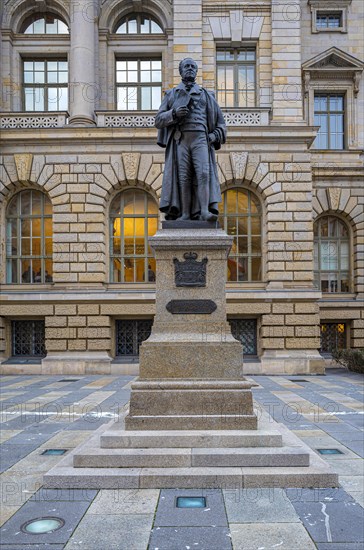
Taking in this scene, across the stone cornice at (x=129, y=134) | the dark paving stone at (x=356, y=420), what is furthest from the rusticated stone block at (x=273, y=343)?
the dark paving stone at (x=356, y=420)

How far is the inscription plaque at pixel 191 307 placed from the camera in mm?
7898

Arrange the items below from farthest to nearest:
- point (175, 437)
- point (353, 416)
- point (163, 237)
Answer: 1. point (353, 416)
2. point (163, 237)
3. point (175, 437)

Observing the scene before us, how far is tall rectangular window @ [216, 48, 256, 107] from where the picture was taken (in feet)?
75.1

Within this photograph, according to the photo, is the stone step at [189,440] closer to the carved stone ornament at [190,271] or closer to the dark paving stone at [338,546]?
the dark paving stone at [338,546]

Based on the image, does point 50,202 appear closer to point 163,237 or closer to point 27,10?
point 27,10

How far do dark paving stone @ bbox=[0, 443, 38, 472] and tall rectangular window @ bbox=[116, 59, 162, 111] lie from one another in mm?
18545

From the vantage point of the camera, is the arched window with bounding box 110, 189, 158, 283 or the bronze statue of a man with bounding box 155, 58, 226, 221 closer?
the bronze statue of a man with bounding box 155, 58, 226, 221

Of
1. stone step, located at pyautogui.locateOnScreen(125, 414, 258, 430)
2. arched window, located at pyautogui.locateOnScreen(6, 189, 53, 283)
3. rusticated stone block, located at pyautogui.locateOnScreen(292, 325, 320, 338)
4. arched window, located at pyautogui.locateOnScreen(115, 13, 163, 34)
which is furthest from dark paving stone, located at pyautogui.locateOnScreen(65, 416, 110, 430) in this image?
arched window, located at pyautogui.locateOnScreen(115, 13, 163, 34)

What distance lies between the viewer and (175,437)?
682cm

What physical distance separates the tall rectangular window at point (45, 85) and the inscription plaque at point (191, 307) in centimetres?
1845

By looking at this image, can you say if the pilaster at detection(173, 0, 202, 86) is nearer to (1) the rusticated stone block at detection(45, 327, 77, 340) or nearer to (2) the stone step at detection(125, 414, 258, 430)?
(1) the rusticated stone block at detection(45, 327, 77, 340)

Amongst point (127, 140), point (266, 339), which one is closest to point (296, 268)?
point (266, 339)

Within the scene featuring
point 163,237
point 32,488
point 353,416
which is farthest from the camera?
point 353,416

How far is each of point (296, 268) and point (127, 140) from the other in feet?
28.8
